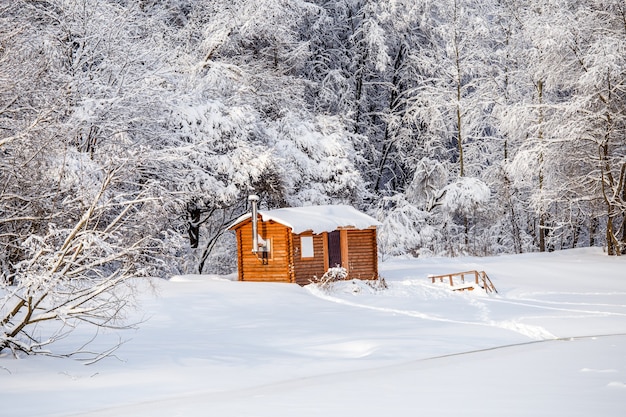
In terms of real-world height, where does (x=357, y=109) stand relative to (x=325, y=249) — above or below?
above

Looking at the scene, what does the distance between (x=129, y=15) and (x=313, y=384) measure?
772 inches

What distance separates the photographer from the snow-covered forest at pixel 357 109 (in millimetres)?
26094

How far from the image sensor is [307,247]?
961 inches

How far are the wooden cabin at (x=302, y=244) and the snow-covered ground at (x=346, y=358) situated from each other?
4.75ft

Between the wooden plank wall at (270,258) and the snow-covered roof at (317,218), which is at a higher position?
the snow-covered roof at (317,218)

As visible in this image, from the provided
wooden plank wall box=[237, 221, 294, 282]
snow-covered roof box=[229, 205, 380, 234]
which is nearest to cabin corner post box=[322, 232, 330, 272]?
snow-covered roof box=[229, 205, 380, 234]

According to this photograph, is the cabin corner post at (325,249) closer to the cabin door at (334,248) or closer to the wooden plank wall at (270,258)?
the wooden plank wall at (270,258)

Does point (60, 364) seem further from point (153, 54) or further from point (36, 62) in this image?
point (153, 54)

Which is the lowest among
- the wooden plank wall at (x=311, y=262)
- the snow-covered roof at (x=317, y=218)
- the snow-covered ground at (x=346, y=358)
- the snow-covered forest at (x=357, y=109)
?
the snow-covered ground at (x=346, y=358)

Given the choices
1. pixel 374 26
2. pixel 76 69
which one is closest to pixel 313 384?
pixel 76 69

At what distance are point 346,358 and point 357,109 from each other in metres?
26.0

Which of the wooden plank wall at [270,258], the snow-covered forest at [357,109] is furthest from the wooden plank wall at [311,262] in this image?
the snow-covered forest at [357,109]

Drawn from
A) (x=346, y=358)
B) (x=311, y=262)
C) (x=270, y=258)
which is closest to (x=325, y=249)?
(x=311, y=262)

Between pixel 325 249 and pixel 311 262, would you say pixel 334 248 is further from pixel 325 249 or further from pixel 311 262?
pixel 311 262
